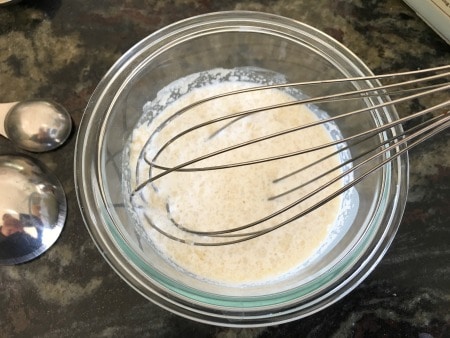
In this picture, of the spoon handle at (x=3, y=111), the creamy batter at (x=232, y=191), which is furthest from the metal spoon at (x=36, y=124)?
the creamy batter at (x=232, y=191)

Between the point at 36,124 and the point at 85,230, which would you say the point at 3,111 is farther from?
the point at 85,230

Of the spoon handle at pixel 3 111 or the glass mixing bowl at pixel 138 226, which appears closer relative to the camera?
the glass mixing bowl at pixel 138 226

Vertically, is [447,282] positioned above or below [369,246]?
below

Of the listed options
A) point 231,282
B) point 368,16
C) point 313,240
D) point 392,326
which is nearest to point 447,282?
point 392,326

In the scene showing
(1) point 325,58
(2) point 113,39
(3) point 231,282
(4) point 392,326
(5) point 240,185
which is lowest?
(4) point 392,326

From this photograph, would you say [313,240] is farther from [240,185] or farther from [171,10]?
[171,10]

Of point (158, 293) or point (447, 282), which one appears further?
point (447, 282)

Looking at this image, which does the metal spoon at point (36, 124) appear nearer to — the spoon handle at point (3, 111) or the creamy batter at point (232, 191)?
the spoon handle at point (3, 111)
